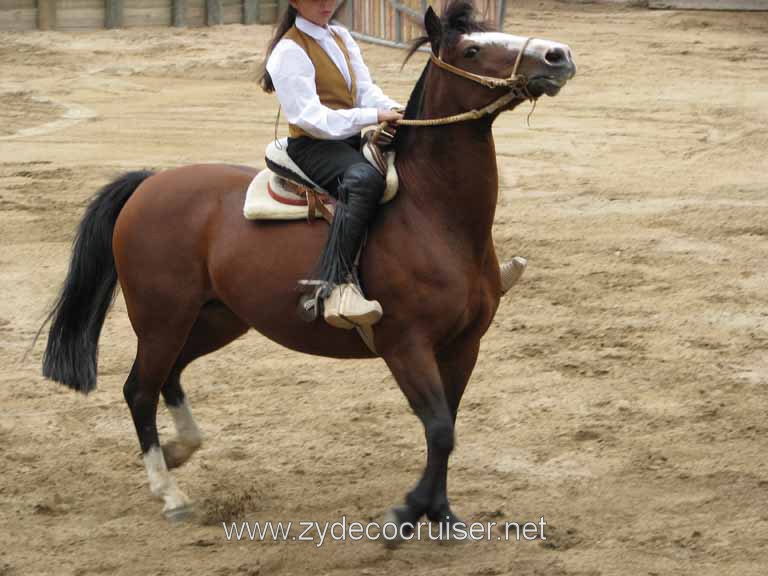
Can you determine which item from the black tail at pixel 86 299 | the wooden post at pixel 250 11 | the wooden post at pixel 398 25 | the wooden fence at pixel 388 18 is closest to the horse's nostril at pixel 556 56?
the black tail at pixel 86 299

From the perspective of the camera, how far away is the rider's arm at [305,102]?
4836mm

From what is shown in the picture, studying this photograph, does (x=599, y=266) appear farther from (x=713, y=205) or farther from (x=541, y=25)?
(x=541, y=25)

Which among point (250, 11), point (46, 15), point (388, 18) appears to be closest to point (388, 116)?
point (388, 18)

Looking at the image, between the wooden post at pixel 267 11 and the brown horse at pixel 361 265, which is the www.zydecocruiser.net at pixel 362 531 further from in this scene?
the wooden post at pixel 267 11

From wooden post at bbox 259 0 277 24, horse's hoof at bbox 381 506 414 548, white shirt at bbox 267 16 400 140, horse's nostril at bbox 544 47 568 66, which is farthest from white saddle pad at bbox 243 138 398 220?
wooden post at bbox 259 0 277 24

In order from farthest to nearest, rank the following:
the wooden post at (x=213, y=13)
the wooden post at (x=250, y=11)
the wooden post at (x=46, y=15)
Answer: the wooden post at (x=250, y=11)
the wooden post at (x=213, y=13)
the wooden post at (x=46, y=15)

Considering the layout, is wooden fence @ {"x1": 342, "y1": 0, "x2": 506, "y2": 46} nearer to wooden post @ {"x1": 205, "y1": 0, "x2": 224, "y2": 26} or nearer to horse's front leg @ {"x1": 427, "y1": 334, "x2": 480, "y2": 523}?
wooden post @ {"x1": 205, "y1": 0, "x2": 224, "y2": 26}

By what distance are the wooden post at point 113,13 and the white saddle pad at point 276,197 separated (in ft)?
48.9

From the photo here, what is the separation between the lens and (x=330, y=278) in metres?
4.77

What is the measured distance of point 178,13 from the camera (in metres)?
19.7

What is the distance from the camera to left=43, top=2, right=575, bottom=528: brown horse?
15.4ft

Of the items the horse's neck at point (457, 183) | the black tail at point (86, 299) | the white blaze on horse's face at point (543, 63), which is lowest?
the black tail at point (86, 299)

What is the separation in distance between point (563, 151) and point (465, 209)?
24.5 ft

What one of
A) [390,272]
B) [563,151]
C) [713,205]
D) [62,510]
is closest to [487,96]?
[390,272]
